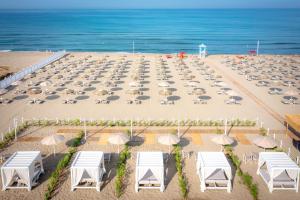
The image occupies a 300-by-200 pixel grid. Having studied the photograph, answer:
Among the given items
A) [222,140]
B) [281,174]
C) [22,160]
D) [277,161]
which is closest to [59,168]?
[22,160]

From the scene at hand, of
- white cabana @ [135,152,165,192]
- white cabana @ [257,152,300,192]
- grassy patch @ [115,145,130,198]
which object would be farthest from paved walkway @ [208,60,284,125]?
white cabana @ [135,152,165,192]

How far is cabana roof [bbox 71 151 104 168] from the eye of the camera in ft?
41.1

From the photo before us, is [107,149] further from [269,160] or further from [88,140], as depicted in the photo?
[269,160]

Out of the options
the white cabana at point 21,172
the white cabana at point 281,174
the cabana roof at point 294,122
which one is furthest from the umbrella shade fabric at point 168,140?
the cabana roof at point 294,122

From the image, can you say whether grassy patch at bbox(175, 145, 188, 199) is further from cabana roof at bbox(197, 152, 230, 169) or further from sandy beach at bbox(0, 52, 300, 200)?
cabana roof at bbox(197, 152, 230, 169)

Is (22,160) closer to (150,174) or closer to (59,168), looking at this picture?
(59,168)

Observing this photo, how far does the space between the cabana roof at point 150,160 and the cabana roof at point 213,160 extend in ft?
5.85

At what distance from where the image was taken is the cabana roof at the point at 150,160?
12637 mm

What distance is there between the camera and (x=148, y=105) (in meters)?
22.7

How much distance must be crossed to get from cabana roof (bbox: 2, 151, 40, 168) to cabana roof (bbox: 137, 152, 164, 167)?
14.9 feet

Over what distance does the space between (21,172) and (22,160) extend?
74 centimetres

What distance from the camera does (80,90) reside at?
26.3 metres

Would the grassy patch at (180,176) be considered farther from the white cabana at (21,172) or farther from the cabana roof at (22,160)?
the cabana roof at (22,160)

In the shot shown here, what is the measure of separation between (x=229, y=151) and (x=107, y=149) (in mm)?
6288
